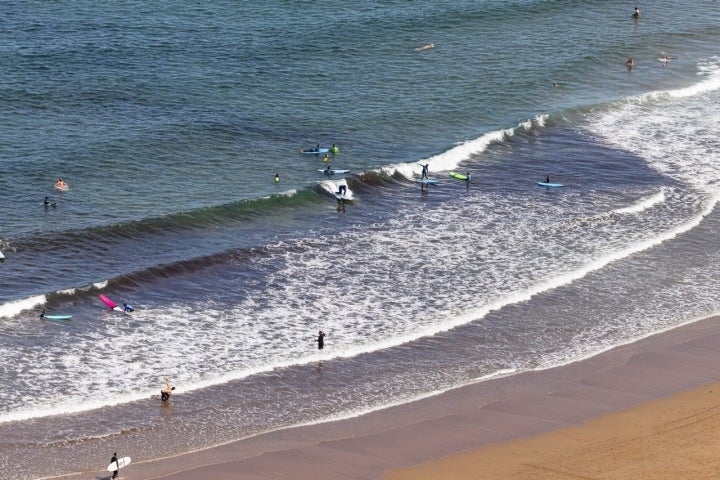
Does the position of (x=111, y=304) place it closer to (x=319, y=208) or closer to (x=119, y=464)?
(x=119, y=464)

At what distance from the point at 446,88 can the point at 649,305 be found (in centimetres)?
3141

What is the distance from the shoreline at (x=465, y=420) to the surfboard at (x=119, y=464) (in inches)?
12.6

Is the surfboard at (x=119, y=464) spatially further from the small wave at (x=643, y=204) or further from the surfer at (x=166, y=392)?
the small wave at (x=643, y=204)

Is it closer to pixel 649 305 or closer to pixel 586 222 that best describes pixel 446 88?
pixel 586 222

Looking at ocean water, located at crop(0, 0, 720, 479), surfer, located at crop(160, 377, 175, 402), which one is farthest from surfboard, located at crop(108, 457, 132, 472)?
surfer, located at crop(160, 377, 175, 402)

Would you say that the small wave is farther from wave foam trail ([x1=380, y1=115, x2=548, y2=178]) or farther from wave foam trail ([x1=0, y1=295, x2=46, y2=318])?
wave foam trail ([x1=0, y1=295, x2=46, y2=318])

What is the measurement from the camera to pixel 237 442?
39.3 meters

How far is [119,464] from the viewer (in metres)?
36.9

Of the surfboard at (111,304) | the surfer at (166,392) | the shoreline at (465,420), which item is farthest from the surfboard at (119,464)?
the surfboard at (111,304)

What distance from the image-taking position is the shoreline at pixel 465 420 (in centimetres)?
3753

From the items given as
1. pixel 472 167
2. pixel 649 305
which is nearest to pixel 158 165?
pixel 472 167

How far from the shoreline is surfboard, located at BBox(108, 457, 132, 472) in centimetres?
32

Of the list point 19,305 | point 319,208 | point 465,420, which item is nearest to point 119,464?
point 465,420

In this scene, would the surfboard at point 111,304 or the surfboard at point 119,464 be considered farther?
the surfboard at point 111,304
